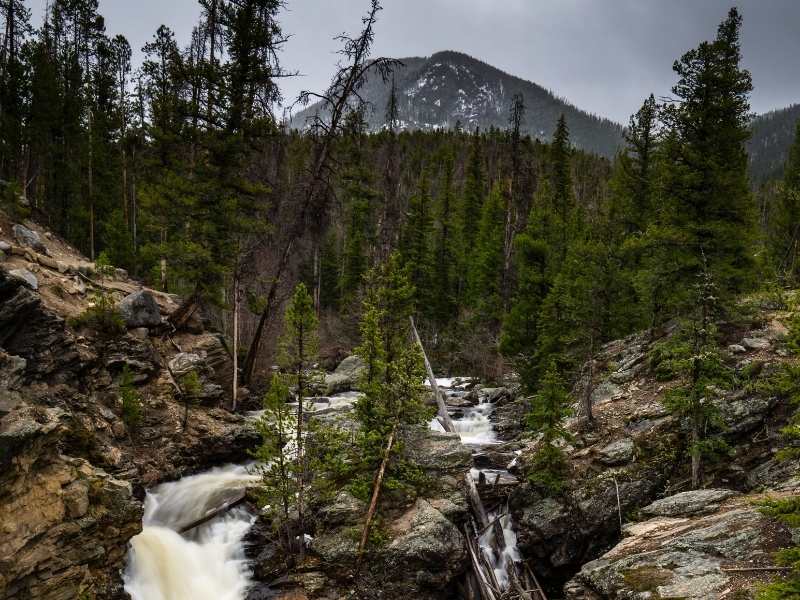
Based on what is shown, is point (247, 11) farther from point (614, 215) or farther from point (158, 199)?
point (614, 215)

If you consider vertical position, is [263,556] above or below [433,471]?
below

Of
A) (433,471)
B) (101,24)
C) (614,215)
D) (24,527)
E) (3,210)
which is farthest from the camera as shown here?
(101,24)

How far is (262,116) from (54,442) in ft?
51.1

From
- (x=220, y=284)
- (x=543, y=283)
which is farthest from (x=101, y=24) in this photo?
(x=543, y=283)

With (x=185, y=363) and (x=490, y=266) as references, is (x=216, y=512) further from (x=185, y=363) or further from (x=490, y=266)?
(x=490, y=266)

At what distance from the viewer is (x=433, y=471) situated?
48.3 ft

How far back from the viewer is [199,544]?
522 inches

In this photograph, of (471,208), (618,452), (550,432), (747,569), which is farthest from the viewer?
(471,208)

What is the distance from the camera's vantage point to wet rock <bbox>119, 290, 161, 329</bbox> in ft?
56.7

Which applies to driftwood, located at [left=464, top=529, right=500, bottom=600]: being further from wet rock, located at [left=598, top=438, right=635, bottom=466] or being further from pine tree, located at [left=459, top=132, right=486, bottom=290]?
pine tree, located at [left=459, top=132, right=486, bottom=290]

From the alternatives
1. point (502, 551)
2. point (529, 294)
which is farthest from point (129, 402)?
point (529, 294)

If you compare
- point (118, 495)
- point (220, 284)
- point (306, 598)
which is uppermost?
point (220, 284)

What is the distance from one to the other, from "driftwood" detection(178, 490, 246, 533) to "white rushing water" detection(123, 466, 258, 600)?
0.11 meters

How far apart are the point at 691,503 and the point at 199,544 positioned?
505 inches
